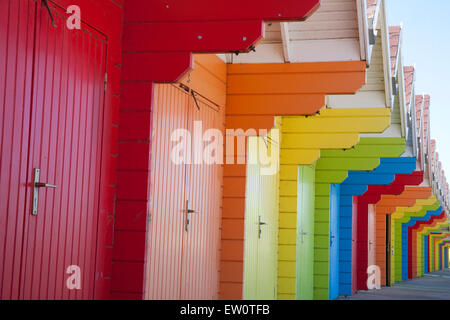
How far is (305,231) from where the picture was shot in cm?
1120

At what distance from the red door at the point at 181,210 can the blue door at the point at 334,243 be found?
20.7 feet

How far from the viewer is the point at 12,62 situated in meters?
3.62

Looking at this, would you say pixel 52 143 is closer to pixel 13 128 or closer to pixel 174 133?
pixel 13 128

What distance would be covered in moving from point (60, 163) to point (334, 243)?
9931 mm

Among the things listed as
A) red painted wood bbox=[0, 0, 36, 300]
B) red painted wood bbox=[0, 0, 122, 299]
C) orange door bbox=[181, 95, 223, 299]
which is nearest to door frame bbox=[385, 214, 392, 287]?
orange door bbox=[181, 95, 223, 299]

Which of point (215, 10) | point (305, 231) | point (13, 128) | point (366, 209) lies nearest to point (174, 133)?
point (215, 10)

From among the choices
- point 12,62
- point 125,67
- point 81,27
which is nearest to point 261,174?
point 125,67

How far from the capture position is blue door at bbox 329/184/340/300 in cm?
1291

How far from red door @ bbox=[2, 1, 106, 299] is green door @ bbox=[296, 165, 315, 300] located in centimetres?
597

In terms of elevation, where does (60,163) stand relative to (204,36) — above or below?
A: below

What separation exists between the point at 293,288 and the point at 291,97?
3.49m

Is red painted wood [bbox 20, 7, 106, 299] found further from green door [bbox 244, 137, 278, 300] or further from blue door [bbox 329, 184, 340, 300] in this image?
blue door [bbox 329, 184, 340, 300]
